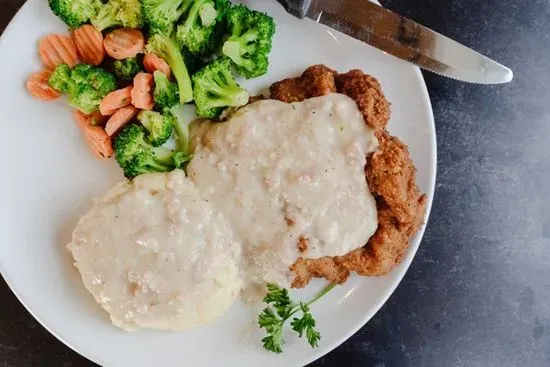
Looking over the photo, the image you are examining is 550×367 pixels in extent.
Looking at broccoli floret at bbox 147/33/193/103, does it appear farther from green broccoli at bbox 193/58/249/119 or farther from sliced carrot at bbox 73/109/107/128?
sliced carrot at bbox 73/109/107/128

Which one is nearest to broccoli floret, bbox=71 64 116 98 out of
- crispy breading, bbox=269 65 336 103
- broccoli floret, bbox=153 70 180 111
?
broccoli floret, bbox=153 70 180 111

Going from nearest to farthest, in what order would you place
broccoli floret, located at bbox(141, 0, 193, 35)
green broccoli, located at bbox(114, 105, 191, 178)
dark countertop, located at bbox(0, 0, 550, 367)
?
broccoli floret, located at bbox(141, 0, 193, 35)
green broccoli, located at bbox(114, 105, 191, 178)
dark countertop, located at bbox(0, 0, 550, 367)

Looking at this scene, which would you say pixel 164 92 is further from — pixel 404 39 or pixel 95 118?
pixel 404 39

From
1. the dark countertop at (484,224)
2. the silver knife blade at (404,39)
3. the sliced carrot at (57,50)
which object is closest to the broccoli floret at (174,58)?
the sliced carrot at (57,50)

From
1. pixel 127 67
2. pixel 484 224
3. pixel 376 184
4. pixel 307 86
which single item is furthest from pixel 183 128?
pixel 484 224

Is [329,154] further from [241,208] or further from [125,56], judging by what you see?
[125,56]

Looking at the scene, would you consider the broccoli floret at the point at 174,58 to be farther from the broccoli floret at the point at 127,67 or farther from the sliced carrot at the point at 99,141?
the sliced carrot at the point at 99,141
